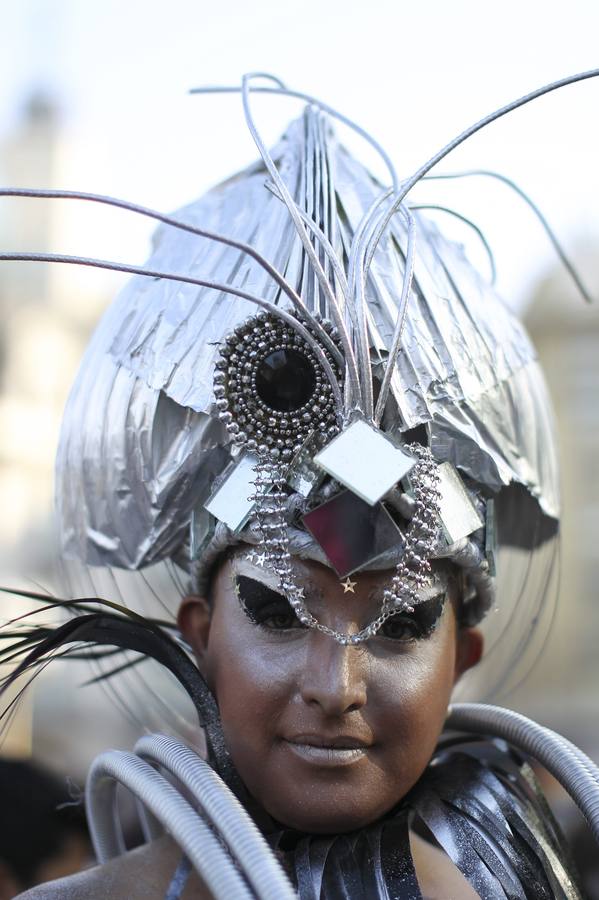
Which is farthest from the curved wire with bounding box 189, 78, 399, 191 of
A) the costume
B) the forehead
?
the forehead

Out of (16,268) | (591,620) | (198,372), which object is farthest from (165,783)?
(16,268)

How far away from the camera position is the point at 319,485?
147cm

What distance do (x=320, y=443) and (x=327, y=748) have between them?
43cm

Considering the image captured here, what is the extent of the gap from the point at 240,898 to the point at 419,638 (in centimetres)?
47

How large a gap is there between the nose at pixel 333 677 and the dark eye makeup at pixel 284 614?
0.06 meters

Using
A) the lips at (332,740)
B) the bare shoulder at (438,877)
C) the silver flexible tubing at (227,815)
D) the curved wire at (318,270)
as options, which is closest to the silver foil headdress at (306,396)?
the curved wire at (318,270)

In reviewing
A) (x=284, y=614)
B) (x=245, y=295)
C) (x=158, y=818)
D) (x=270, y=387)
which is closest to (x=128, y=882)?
(x=158, y=818)

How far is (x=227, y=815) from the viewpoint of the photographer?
53.6 inches

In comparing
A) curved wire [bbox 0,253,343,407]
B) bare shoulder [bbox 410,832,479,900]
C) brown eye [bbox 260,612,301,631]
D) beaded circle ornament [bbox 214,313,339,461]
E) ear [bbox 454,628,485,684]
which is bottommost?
bare shoulder [bbox 410,832,479,900]

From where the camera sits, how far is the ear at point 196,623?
1699 mm

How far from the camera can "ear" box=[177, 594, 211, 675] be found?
1.70 m

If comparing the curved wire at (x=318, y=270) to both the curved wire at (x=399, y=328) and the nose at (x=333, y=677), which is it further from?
the nose at (x=333, y=677)

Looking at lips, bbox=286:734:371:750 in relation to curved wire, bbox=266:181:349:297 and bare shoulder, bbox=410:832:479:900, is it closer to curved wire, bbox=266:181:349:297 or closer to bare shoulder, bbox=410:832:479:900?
bare shoulder, bbox=410:832:479:900

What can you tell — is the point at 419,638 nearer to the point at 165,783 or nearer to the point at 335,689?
the point at 335,689
